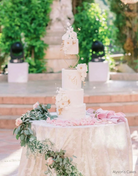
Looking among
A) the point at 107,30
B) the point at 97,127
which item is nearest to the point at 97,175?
the point at 97,127

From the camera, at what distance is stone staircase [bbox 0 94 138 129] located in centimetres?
780

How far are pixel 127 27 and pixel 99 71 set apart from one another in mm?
5043

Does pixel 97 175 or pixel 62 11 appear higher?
pixel 62 11

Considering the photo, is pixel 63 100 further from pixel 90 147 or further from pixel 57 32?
pixel 57 32

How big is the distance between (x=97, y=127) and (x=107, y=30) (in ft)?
29.3

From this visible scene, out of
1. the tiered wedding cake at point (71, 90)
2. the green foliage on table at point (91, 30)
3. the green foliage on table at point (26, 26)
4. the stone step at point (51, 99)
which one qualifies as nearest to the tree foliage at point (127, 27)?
the green foliage on table at point (91, 30)

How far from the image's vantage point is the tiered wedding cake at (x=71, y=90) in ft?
14.4

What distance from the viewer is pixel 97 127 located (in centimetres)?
416

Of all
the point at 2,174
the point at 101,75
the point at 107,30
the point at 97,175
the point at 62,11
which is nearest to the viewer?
the point at 97,175

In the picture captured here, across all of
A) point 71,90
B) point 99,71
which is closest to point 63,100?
point 71,90

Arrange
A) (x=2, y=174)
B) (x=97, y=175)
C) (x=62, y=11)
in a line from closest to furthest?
(x=97, y=175) → (x=2, y=174) → (x=62, y=11)

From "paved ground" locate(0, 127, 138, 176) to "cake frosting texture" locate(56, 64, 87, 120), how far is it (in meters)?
1.08

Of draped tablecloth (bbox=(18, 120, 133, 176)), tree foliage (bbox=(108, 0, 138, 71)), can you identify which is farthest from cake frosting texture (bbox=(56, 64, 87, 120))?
tree foliage (bbox=(108, 0, 138, 71))

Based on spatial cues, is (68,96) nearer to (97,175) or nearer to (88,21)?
(97,175)
